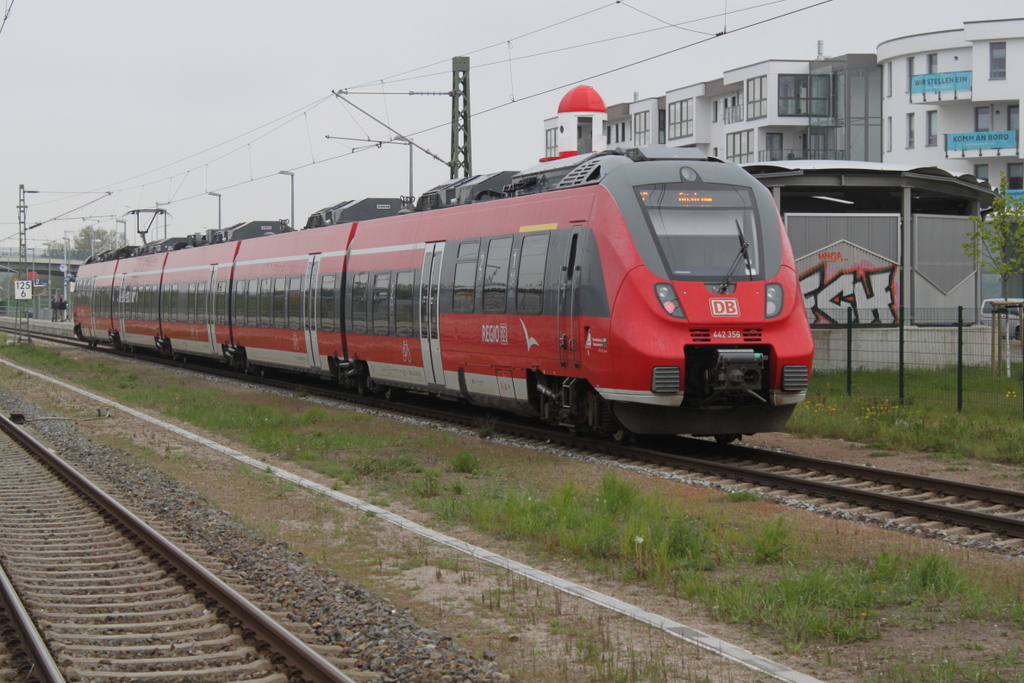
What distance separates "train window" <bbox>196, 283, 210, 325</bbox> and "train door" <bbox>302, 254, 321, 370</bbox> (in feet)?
28.9

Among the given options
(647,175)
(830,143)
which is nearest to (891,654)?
(647,175)

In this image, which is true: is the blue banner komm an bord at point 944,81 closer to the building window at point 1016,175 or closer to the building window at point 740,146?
the building window at point 1016,175

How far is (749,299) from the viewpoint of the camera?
13422 mm

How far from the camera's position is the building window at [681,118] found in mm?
72625

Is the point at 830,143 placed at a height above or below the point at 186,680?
above

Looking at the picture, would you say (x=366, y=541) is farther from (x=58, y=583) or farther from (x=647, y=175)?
(x=647, y=175)

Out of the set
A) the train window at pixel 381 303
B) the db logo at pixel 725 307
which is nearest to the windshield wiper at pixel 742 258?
the db logo at pixel 725 307

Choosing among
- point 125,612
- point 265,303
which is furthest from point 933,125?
point 125,612

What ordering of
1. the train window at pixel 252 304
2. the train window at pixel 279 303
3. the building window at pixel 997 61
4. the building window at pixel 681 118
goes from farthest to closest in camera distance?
the building window at pixel 681 118 < the building window at pixel 997 61 < the train window at pixel 252 304 < the train window at pixel 279 303

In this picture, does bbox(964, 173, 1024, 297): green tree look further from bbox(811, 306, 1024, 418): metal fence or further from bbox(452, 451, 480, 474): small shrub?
bbox(452, 451, 480, 474): small shrub

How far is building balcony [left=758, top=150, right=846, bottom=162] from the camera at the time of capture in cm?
6375

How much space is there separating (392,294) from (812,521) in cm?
1159

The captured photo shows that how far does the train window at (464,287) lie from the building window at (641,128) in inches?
2477

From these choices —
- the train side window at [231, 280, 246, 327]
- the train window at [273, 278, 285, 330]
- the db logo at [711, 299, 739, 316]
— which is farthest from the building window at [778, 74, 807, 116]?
the db logo at [711, 299, 739, 316]
